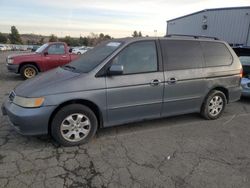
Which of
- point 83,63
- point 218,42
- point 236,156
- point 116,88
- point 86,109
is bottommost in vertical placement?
point 236,156

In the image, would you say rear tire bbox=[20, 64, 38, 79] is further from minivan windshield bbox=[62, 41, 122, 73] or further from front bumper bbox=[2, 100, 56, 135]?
front bumper bbox=[2, 100, 56, 135]

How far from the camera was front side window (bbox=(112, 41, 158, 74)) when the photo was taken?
12.4 ft

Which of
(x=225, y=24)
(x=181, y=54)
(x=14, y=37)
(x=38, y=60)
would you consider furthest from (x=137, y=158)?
(x=14, y=37)

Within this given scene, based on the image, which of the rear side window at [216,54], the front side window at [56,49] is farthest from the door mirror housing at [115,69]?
the front side window at [56,49]

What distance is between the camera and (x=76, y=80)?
3.46m

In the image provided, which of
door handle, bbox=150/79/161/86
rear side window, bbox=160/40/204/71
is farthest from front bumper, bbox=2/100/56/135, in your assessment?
rear side window, bbox=160/40/204/71

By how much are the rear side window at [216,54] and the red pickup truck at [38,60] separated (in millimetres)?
6684

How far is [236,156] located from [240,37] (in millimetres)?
19567

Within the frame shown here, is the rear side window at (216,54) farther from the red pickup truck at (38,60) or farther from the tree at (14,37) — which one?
the tree at (14,37)

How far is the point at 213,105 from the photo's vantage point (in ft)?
15.9

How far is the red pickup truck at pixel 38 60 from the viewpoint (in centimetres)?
941

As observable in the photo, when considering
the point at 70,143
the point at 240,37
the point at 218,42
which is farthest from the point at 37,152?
the point at 240,37

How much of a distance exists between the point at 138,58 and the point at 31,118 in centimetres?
196

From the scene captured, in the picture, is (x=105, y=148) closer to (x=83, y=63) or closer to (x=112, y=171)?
(x=112, y=171)
